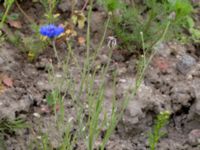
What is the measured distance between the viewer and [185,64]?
3.00 metres

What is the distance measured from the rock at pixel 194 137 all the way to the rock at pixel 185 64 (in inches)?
16.6

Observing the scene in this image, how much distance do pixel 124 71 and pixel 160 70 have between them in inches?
7.7

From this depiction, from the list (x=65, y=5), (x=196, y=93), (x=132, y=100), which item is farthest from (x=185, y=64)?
(x=65, y=5)

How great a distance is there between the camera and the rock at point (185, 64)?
2971 millimetres

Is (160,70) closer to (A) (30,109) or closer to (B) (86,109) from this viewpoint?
(B) (86,109)

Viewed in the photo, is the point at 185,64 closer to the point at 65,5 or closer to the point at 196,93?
the point at 196,93

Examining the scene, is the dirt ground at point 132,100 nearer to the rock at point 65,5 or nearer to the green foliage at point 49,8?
the rock at point 65,5

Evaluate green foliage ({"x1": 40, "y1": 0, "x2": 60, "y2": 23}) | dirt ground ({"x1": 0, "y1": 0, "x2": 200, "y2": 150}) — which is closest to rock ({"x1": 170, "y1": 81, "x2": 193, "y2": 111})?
dirt ground ({"x1": 0, "y1": 0, "x2": 200, "y2": 150})

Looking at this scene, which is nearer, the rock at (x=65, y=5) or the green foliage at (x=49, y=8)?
the green foliage at (x=49, y=8)

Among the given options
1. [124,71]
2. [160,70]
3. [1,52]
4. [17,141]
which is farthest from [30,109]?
[160,70]

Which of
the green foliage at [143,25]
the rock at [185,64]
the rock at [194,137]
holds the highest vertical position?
the green foliage at [143,25]

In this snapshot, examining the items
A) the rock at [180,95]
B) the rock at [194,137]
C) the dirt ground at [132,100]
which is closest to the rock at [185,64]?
the dirt ground at [132,100]

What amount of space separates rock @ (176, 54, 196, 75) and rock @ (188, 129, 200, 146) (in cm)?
42

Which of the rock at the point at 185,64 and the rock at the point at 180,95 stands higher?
the rock at the point at 185,64
